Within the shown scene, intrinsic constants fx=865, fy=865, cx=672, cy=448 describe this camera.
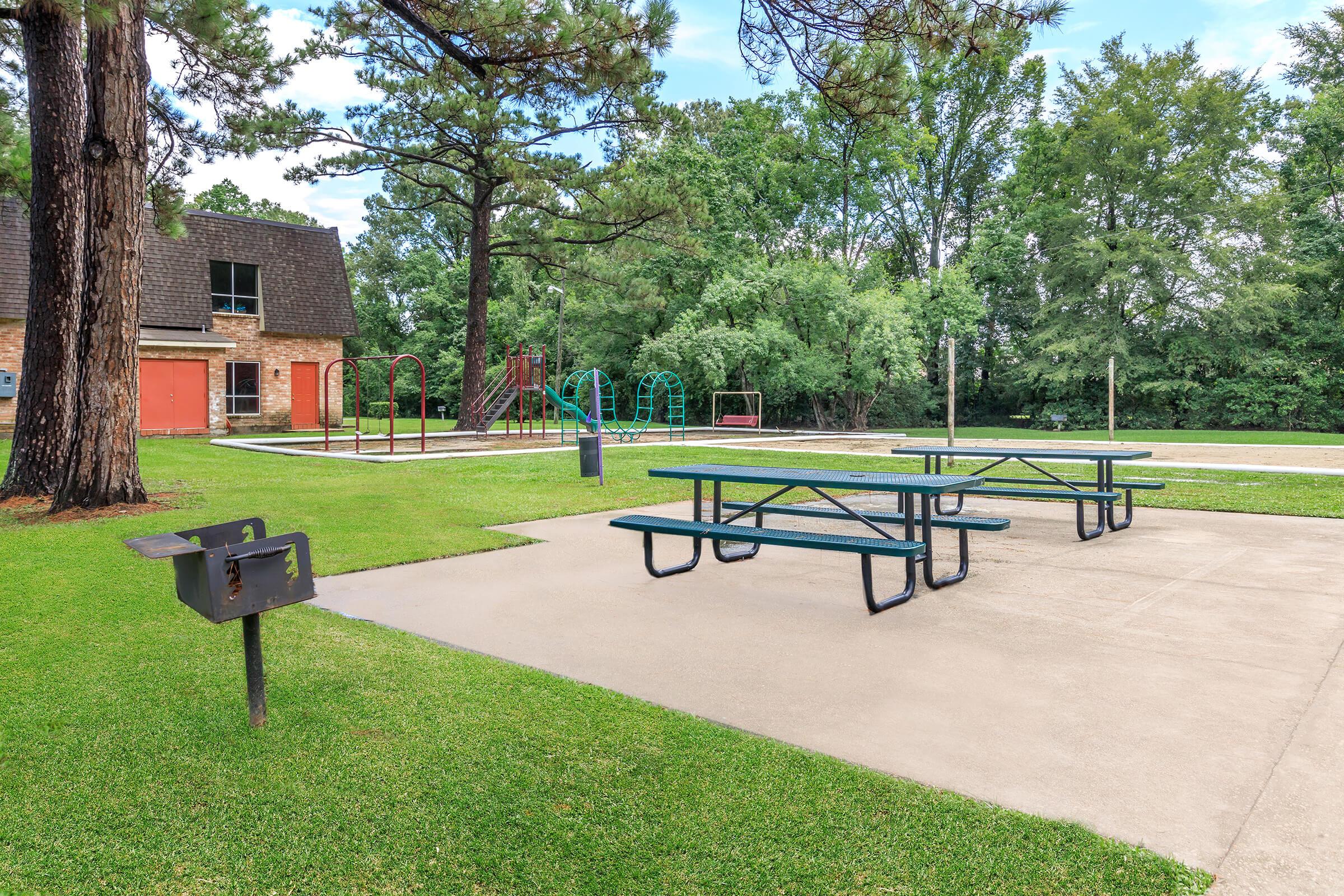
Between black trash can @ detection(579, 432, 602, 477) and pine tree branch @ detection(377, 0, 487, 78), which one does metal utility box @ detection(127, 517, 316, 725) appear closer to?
pine tree branch @ detection(377, 0, 487, 78)

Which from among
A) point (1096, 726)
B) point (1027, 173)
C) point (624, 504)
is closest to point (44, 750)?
point (1096, 726)

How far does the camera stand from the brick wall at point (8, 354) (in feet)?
71.7

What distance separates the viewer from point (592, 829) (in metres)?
2.52

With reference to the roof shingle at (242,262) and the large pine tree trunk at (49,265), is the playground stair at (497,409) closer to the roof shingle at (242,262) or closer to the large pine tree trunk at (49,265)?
the roof shingle at (242,262)

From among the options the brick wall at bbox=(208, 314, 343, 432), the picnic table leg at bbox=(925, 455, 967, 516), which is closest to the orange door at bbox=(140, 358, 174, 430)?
the brick wall at bbox=(208, 314, 343, 432)

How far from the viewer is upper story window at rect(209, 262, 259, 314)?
2619cm

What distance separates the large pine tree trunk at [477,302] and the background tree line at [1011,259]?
1.48ft

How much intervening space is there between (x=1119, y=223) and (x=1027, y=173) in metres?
5.50

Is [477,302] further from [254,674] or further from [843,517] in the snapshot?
[254,674]

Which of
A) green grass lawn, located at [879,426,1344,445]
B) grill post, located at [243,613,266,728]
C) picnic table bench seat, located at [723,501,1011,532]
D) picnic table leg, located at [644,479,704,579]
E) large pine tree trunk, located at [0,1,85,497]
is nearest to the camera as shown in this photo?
grill post, located at [243,613,266,728]

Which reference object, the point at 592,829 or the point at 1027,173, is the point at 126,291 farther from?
the point at 1027,173

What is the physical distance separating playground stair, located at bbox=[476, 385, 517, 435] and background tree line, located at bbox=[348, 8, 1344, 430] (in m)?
2.45

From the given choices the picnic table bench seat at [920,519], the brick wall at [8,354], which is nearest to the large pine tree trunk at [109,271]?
the picnic table bench seat at [920,519]

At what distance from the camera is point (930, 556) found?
5.59 m
